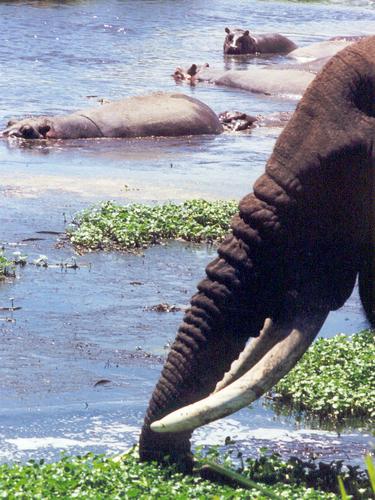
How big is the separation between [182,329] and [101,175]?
8.17 meters

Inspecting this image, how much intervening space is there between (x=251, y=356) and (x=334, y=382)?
2.02m

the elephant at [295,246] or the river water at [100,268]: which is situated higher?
the elephant at [295,246]

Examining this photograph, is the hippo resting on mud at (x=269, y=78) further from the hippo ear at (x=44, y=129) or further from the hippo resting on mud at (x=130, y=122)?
the hippo ear at (x=44, y=129)

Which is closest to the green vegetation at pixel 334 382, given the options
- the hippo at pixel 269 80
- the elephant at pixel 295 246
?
the elephant at pixel 295 246

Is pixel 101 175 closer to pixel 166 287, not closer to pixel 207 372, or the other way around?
pixel 166 287

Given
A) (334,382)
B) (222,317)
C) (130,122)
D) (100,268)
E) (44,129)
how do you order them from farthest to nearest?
(130,122) < (44,129) < (100,268) < (334,382) < (222,317)

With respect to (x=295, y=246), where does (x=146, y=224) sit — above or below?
below

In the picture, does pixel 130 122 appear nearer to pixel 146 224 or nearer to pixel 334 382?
pixel 146 224

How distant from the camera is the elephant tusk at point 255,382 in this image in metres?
4.80

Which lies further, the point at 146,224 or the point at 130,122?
the point at 130,122

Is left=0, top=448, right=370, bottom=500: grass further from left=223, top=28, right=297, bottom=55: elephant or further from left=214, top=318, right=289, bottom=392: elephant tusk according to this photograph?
left=223, top=28, right=297, bottom=55: elephant

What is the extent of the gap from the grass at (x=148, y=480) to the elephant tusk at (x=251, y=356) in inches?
18.0

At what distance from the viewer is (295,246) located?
5.02 metres

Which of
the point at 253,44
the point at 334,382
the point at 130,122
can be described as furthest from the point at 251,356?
the point at 253,44
